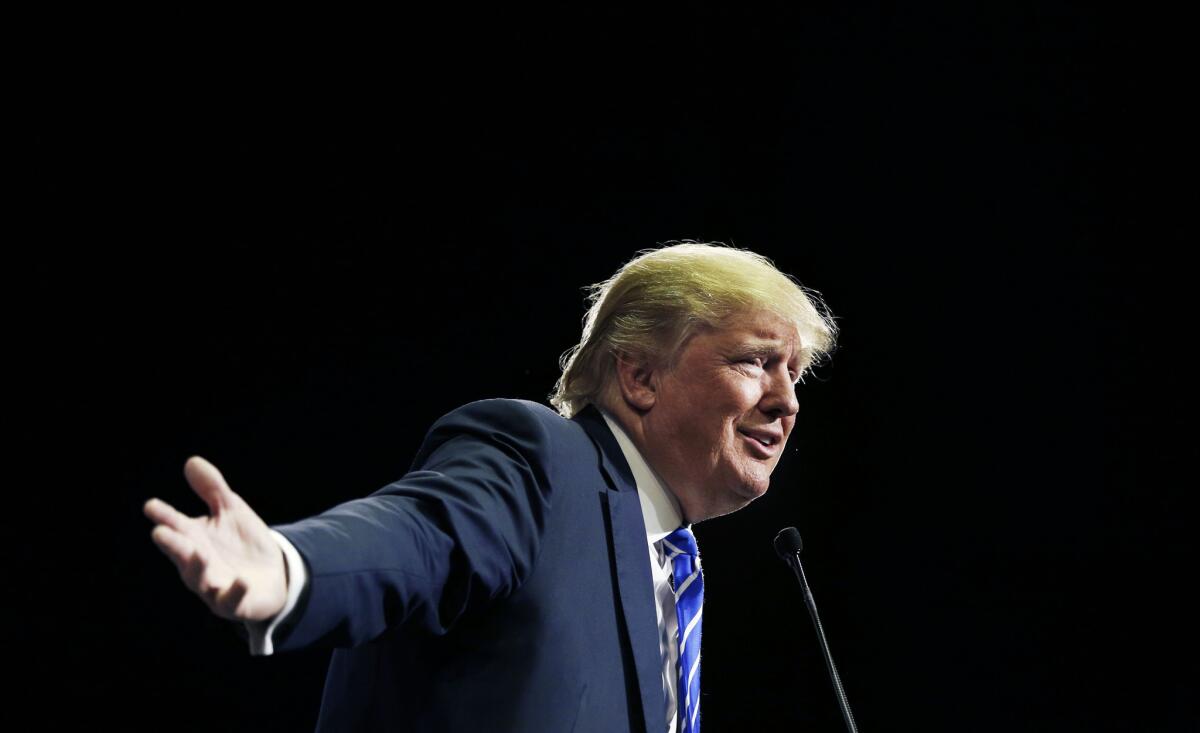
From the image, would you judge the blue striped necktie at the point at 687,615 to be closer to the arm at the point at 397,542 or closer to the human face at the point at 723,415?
the human face at the point at 723,415

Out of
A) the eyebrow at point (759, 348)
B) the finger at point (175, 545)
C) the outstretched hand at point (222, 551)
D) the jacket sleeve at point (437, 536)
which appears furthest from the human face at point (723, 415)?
the finger at point (175, 545)

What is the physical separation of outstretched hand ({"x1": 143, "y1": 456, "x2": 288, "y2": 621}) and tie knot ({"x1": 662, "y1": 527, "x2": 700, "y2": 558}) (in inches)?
38.0

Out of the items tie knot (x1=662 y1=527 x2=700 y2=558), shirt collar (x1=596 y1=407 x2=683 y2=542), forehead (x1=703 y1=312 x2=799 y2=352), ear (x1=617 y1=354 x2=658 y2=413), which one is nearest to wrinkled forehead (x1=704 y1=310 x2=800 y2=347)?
forehead (x1=703 y1=312 x2=799 y2=352)

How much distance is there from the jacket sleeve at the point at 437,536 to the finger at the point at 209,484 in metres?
0.11

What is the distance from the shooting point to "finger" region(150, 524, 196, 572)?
85cm

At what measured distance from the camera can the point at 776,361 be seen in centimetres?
198


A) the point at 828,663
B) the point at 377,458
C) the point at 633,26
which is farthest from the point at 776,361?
the point at 633,26

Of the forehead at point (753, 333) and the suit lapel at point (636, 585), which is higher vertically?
the forehead at point (753, 333)

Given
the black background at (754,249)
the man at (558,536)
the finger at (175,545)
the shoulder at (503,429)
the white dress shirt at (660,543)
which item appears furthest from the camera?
the black background at (754,249)

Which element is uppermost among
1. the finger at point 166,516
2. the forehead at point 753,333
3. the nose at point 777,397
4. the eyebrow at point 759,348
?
the finger at point 166,516

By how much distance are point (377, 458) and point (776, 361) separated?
1432 mm

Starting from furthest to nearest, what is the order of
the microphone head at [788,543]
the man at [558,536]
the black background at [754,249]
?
the black background at [754,249], the microphone head at [788,543], the man at [558,536]

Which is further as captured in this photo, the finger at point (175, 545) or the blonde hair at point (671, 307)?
the blonde hair at point (671, 307)

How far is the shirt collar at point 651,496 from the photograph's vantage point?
184 centimetres
